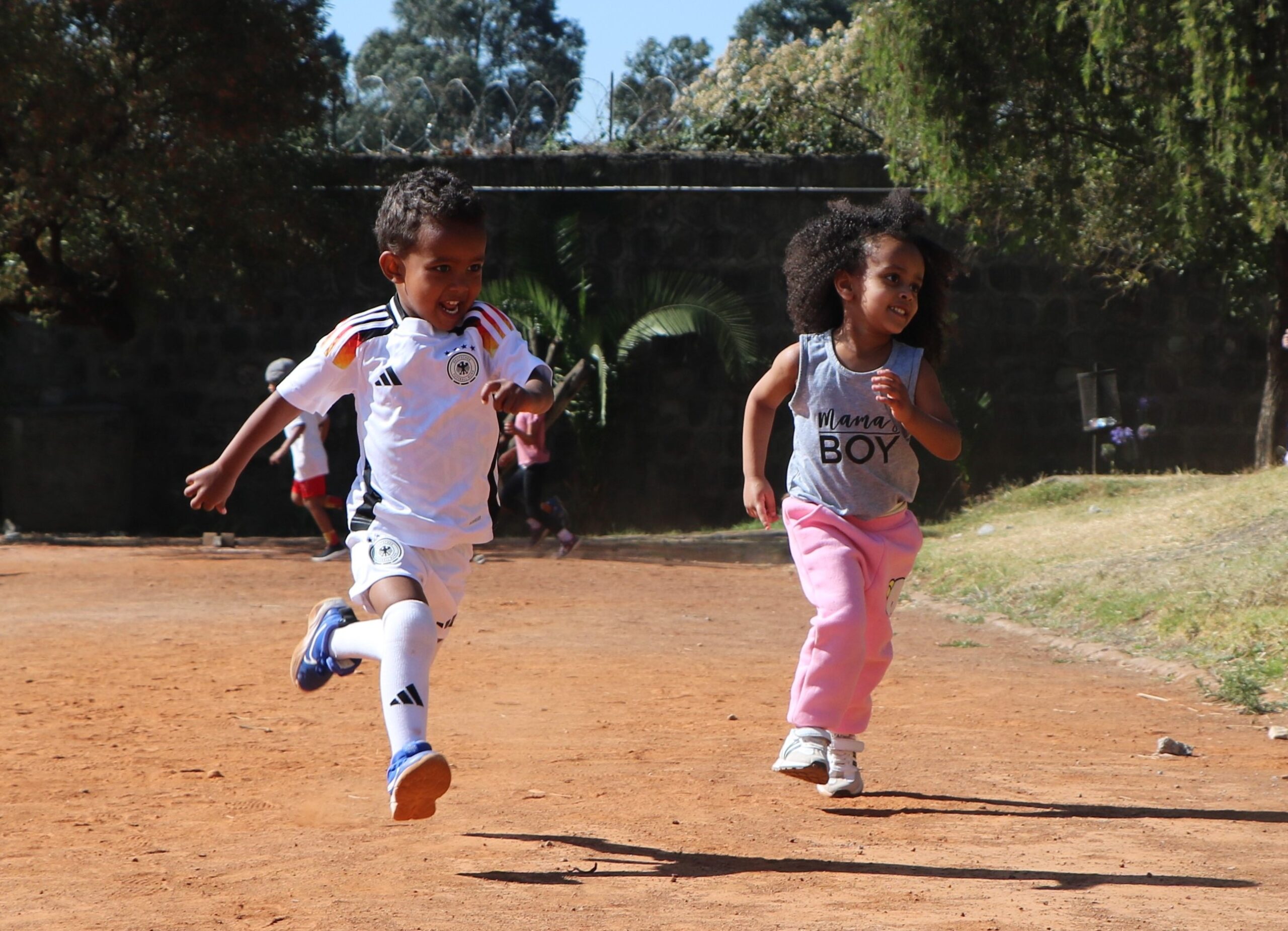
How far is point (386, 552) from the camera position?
3947 mm

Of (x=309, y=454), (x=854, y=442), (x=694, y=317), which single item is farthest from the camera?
(x=694, y=317)

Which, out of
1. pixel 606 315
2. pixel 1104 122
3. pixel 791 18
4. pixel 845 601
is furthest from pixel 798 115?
pixel 791 18

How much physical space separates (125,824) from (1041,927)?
2.44 m

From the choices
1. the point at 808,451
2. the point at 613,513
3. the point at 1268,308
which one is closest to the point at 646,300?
the point at 613,513

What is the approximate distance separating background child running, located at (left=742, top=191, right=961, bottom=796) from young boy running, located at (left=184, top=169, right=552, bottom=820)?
82cm

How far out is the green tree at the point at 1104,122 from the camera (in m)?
10.5

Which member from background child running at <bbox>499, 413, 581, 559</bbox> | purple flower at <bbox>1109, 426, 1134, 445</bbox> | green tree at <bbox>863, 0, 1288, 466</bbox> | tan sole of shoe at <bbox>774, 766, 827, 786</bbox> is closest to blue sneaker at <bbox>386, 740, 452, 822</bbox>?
tan sole of shoe at <bbox>774, 766, 827, 786</bbox>

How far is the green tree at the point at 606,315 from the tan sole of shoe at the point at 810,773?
33.3ft

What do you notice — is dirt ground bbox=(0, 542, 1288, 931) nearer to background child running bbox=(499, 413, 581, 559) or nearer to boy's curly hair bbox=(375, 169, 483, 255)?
boy's curly hair bbox=(375, 169, 483, 255)

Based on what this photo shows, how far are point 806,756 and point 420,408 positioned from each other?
1440 millimetres

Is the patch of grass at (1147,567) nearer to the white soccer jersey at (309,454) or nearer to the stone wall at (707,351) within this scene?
the stone wall at (707,351)

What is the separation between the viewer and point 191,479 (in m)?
4.08

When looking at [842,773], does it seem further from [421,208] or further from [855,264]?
[421,208]

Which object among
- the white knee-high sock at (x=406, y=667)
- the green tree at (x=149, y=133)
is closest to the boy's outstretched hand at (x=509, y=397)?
the white knee-high sock at (x=406, y=667)
